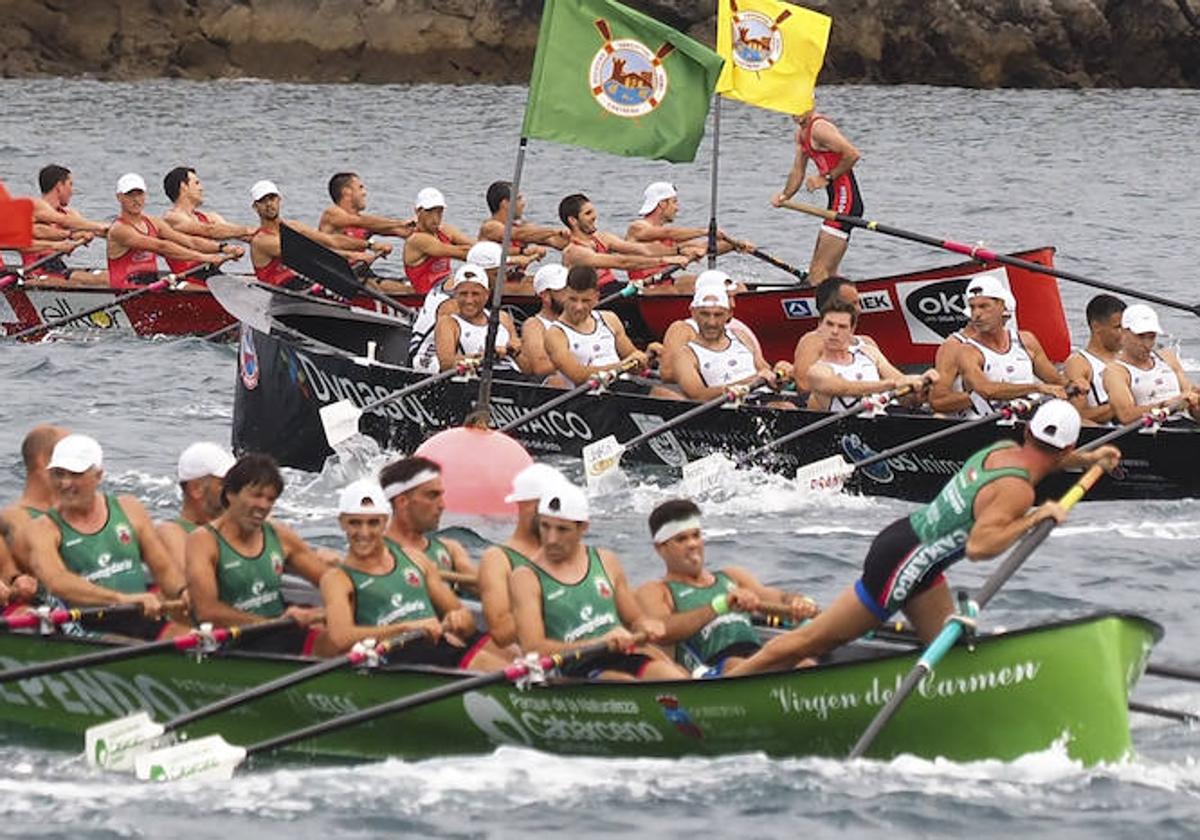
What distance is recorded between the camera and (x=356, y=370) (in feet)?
65.6

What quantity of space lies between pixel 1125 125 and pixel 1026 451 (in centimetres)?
3749

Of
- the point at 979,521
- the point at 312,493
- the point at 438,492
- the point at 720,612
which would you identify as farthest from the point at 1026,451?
the point at 312,493

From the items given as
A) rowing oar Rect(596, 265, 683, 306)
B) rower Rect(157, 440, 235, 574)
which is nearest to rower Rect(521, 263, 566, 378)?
rowing oar Rect(596, 265, 683, 306)

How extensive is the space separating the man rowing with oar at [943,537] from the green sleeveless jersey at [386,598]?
5.15ft

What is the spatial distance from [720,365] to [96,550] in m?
6.67

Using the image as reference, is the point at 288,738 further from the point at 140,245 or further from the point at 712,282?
the point at 140,245

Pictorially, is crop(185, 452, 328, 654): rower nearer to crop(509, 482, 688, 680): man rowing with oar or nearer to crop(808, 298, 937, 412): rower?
crop(509, 482, 688, 680): man rowing with oar

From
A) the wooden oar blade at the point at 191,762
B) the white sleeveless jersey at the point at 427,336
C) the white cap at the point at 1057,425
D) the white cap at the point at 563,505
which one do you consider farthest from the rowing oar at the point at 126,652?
the white sleeveless jersey at the point at 427,336

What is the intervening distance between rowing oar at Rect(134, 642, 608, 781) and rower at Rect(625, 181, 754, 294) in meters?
11.0

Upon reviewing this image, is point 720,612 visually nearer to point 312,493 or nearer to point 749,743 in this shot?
point 749,743

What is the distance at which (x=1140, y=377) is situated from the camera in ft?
59.4

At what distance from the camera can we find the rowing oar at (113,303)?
25125 mm

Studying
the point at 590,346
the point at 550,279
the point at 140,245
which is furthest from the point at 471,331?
the point at 140,245

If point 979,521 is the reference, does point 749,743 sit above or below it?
below
